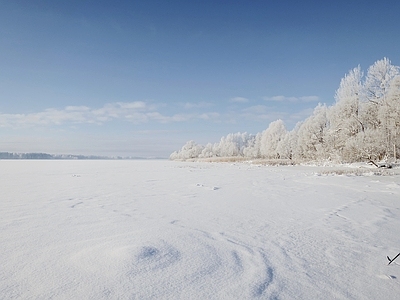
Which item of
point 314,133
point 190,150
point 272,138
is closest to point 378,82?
point 314,133

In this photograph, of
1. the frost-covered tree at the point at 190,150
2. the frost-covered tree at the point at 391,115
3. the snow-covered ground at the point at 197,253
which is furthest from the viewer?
the frost-covered tree at the point at 190,150

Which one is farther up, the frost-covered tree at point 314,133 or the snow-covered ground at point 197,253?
the frost-covered tree at point 314,133

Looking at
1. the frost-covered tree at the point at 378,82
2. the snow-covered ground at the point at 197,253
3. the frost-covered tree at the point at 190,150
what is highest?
the frost-covered tree at the point at 378,82

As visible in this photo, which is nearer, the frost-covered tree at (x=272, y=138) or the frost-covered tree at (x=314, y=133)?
the frost-covered tree at (x=314, y=133)

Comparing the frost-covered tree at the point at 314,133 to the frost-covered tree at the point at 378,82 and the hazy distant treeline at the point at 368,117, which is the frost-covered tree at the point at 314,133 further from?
the frost-covered tree at the point at 378,82

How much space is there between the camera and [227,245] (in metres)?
3.50

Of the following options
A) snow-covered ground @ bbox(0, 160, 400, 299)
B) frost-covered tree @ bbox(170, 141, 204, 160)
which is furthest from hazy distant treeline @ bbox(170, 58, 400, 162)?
frost-covered tree @ bbox(170, 141, 204, 160)

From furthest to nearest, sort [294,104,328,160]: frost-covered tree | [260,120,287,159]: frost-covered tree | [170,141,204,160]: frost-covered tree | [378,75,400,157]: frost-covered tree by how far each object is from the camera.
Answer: [170,141,204,160]: frost-covered tree < [260,120,287,159]: frost-covered tree < [294,104,328,160]: frost-covered tree < [378,75,400,157]: frost-covered tree

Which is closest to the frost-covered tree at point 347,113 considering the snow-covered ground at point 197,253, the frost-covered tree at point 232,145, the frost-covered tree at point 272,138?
the snow-covered ground at point 197,253

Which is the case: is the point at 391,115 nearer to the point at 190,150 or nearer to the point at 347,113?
the point at 347,113

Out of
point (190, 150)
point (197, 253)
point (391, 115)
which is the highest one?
point (391, 115)

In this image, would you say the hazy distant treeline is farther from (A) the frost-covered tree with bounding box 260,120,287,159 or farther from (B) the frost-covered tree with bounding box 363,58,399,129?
(A) the frost-covered tree with bounding box 260,120,287,159

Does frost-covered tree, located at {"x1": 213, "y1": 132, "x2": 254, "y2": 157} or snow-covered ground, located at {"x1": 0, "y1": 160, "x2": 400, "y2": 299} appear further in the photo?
frost-covered tree, located at {"x1": 213, "y1": 132, "x2": 254, "y2": 157}

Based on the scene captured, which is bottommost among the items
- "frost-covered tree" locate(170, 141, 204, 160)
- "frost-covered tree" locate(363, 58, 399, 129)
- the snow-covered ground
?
the snow-covered ground
